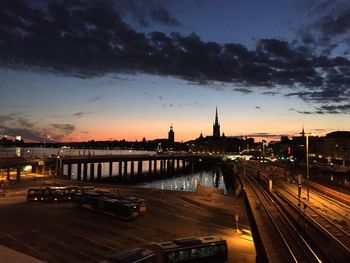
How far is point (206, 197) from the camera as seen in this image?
66.8 m

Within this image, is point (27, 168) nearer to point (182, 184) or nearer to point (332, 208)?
point (182, 184)

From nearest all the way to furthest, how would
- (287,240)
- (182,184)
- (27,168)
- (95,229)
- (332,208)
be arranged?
(287,240) → (95,229) → (332,208) → (27,168) → (182,184)

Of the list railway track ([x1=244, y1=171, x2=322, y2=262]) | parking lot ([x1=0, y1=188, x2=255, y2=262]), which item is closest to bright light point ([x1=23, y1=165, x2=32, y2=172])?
parking lot ([x1=0, y1=188, x2=255, y2=262])

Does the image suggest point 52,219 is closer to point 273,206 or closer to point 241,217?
point 241,217

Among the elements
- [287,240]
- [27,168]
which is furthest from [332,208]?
[27,168]

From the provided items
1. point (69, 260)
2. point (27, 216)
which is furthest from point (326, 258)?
point (27, 216)

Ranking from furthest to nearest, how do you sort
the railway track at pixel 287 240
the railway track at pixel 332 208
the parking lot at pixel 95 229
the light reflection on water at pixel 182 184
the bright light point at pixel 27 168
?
the light reflection on water at pixel 182 184 → the bright light point at pixel 27 168 → the railway track at pixel 332 208 → the parking lot at pixel 95 229 → the railway track at pixel 287 240

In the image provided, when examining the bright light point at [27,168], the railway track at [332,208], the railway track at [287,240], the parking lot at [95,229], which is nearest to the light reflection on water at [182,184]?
the bright light point at [27,168]

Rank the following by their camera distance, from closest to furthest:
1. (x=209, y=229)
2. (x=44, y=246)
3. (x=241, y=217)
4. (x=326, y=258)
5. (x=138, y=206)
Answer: (x=326, y=258)
(x=44, y=246)
(x=209, y=229)
(x=138, y=206)
(x=241, y=217)

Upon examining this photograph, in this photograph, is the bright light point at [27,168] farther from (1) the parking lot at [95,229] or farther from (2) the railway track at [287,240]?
(2) the railway track at [287,240]

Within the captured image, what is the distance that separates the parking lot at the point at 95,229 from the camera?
32656 millimetres

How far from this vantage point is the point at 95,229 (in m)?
39.7

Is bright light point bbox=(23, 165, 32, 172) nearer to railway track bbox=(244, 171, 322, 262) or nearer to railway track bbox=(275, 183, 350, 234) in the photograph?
railway track bbox=(244, 171, 322, 262)

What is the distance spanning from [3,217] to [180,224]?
20617 mm
